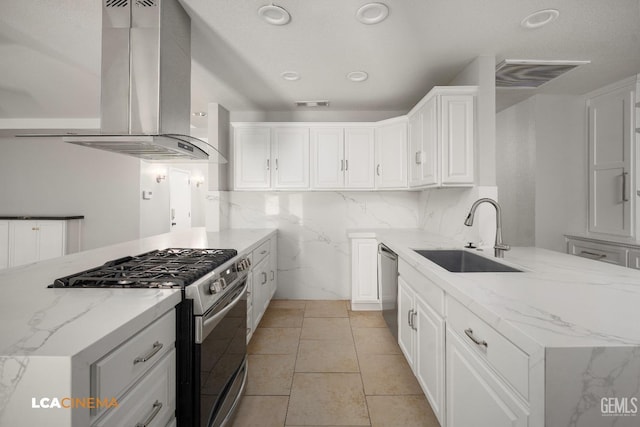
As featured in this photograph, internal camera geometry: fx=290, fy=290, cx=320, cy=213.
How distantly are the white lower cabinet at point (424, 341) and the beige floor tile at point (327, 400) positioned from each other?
0.43 metres

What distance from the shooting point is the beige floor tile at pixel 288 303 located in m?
3.63

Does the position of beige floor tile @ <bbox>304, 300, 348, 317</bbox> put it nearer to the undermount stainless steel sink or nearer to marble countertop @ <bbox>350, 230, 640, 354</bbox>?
the undermount stainless steel sink

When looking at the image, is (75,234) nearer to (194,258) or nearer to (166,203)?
(166,203)

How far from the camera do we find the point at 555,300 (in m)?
1.07

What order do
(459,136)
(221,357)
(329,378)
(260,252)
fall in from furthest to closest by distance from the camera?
(260,252) < (459,136) < (329,378) < (221,357)

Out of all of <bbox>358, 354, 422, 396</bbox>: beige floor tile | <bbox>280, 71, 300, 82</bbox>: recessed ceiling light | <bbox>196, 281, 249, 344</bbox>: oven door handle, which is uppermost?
<bbox>280, 71, 300, 82</bbox>: recessed ceiling light

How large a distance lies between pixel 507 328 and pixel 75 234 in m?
6.47

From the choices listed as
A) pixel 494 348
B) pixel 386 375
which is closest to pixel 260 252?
pixel 386 375

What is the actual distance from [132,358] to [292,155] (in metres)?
2.89

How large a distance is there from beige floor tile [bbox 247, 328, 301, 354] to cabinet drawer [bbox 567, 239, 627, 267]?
3101 millimetres

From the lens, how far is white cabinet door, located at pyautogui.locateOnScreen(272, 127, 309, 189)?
3.53 m

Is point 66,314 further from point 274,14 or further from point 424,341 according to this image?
point 274,14

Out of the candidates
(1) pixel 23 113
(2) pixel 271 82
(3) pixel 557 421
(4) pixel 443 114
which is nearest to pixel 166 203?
(1) pixel 23 113

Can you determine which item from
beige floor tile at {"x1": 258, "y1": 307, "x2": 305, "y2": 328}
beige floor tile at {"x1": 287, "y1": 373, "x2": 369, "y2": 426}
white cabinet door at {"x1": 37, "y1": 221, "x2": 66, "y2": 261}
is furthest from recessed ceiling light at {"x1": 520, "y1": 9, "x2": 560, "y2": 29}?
white cabinet door at {"x1": 37, "y1": 221, "x2": 66, "y2": 261}
